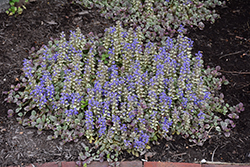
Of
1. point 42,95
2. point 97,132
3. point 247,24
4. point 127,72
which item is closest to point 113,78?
point 127,72

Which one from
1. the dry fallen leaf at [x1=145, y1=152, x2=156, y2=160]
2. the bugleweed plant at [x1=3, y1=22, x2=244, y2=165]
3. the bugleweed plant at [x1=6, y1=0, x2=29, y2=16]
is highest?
the bugleweed plant at [x1=6, y1=0, x2=29, y2=16]

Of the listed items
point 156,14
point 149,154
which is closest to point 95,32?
point 156,14

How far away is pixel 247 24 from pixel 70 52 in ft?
11.2

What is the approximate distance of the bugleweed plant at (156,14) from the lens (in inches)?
169

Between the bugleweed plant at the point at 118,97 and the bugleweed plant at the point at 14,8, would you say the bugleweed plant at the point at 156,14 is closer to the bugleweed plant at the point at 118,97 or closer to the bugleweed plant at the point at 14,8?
the bugleweed plant at the point at 118,97

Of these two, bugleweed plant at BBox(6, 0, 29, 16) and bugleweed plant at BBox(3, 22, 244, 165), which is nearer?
bugleweed plant at BBox(3, 22, 244, 165)

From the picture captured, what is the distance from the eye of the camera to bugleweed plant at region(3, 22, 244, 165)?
122 inches

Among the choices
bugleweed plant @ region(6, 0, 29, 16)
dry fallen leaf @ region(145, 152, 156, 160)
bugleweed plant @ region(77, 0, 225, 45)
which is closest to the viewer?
dry fallen leaf @ region(145, 152, 156, 160)

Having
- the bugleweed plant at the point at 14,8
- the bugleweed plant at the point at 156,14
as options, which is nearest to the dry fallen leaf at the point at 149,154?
the bugleweed plant at the point at 156,14

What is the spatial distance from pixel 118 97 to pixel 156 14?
82.1 inches

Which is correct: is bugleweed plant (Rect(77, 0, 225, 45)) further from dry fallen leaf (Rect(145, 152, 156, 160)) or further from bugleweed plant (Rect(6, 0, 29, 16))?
dry fallen leaf (Rect(145, 152, 156, 160))

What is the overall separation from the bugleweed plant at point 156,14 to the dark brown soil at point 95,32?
0.18 meters

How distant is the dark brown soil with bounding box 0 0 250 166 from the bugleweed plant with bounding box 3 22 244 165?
14 cm

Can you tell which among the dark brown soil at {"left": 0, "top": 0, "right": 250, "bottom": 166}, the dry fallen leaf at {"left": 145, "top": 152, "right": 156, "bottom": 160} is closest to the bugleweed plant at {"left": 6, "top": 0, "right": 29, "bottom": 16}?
the dark brown soil at {"left": 0, "top": 0, "right": 250, "bottom": 166}
